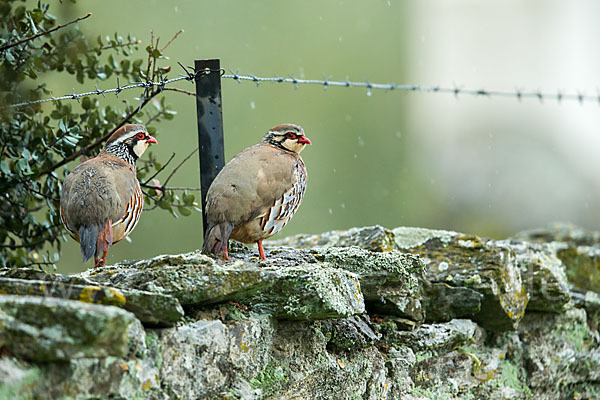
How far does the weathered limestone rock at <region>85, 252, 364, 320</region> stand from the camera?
2.30 m

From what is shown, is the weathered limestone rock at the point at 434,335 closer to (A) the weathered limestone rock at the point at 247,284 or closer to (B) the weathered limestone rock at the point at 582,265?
(A) the weathered limestone rock at the point at 247,284

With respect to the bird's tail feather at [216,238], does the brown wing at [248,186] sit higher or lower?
higher

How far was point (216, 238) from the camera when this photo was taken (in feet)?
9.69

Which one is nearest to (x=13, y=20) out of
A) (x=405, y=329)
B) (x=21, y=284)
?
(x=21, y=284)

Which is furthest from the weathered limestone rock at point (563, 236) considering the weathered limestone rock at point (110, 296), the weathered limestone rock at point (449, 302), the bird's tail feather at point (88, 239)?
the weathered limestone rock at point (110, 296)

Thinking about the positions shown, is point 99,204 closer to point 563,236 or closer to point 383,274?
point 383,274

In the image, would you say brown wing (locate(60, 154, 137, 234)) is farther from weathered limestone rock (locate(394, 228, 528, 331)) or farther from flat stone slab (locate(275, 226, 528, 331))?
weathered limestone rock (locate(394, 228, 528, 331))

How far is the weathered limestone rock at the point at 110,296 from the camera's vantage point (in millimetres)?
2045

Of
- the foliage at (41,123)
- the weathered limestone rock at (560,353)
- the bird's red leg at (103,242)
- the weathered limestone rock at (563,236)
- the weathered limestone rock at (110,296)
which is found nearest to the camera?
the weathered limestone rock at (110,296)

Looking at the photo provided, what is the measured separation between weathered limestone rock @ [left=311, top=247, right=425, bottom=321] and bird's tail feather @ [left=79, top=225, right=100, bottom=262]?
88 cm

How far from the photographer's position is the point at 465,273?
3553 mm

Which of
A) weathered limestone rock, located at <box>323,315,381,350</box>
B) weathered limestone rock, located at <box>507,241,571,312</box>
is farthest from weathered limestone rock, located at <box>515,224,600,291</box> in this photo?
weathered limestone rock, located at <box>323,315,381,350</box>

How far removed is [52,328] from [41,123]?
231 cm

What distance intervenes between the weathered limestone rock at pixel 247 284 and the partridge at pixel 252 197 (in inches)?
12.5
